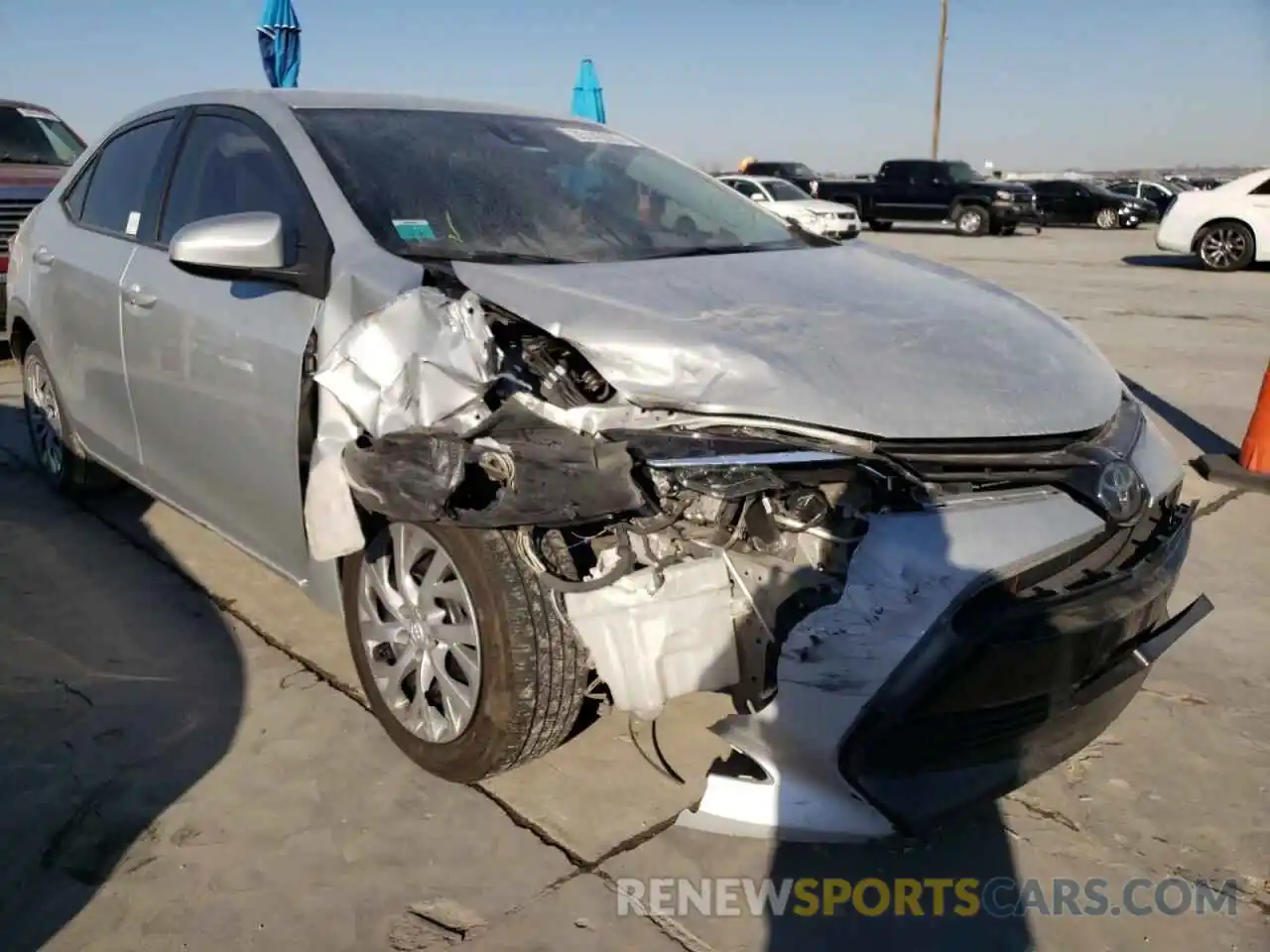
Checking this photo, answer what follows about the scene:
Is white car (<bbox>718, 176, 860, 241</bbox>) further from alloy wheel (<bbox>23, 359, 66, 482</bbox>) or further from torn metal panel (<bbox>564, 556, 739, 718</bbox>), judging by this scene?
torn metal panel (<bbox>564, 556, 739, 718</bbox>)

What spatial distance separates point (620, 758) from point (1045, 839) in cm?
105

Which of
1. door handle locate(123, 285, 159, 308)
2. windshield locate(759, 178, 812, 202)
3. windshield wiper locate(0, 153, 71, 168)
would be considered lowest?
windshield locate(759, 178, 812, 202)

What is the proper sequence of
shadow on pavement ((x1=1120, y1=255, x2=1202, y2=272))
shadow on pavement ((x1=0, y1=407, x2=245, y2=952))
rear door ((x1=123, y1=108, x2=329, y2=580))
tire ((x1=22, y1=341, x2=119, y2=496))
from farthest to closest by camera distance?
shadow on pavement ((x1=1120, y1=255, x2=1202, y2=272)) → tire ((x1=22, y1=341, x2=119, y2=496)) → rear door ((x1=123, y1=108, x2=329, y2=580)) → shadow on pavement ((x1=0, y1=407, x2=245, y2=952))

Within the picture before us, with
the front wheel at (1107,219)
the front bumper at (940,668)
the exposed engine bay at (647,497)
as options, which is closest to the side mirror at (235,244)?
the exposed engine bay at (647,497)

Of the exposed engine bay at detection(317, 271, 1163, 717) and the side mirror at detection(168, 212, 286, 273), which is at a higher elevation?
the side mirror at detection(168, 212, 286, 273)

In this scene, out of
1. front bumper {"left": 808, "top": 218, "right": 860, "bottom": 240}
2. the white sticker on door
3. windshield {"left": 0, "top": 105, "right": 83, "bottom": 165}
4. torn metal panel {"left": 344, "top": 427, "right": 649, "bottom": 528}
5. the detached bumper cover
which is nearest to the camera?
the detached bumper cover

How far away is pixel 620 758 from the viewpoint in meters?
2.71

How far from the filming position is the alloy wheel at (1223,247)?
48.1ft

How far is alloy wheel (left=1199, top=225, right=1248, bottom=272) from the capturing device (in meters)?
14.7

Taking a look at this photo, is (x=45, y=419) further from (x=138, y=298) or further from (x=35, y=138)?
(x=35, y=138)

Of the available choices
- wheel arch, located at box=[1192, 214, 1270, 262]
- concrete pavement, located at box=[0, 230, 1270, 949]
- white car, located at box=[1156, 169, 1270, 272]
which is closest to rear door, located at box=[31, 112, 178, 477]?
concrete pavement, located at box=[0, 230, 1270, 949]

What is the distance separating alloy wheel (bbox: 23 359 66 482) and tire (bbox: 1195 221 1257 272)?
15.2 meters

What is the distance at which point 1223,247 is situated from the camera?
14.9m

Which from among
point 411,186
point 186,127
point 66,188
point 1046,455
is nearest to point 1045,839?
point 1046,455
